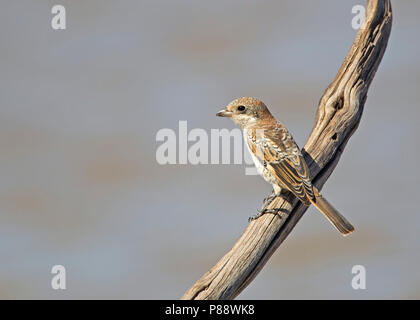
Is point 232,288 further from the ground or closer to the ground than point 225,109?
closer to the ground

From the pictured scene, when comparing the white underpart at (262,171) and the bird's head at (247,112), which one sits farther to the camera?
the bird's head at (247,112)

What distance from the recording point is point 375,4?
14.1 feet

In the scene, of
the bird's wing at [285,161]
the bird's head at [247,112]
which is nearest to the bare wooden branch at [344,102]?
the bird's wing at [285,161]

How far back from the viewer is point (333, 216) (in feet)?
13.7

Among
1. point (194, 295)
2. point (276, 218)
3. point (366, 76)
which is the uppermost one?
point (366, 76)

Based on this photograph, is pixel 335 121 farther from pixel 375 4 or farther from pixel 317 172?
pixel 375 4

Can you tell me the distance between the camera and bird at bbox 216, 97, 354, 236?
13.6 feet

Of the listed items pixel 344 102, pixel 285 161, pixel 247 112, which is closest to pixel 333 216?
pixel 285 161

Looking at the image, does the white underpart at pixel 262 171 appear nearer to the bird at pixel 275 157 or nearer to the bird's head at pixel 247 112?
the bird at pixel 275 157

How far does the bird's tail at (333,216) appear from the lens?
4148 millimetres

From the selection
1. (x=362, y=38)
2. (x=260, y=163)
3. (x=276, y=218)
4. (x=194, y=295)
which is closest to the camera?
(x=194, y=295)

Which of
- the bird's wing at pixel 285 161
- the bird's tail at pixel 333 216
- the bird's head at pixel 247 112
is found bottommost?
the bird's tail at pixel 333 216

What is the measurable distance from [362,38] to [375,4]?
26 centimetres

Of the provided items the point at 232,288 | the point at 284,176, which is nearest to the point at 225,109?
the point at 284,176
